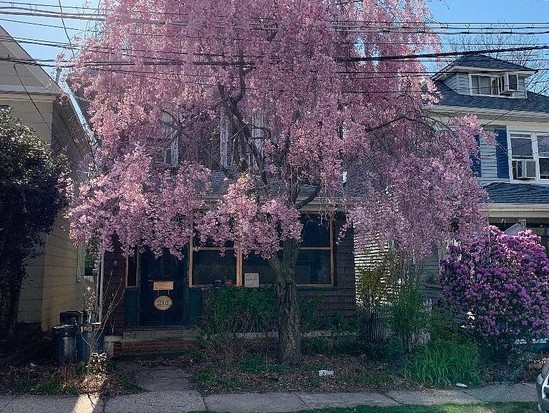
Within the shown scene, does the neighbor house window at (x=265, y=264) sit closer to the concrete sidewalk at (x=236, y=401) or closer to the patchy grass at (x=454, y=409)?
the concrete sidewalk at (x=236, y=401)

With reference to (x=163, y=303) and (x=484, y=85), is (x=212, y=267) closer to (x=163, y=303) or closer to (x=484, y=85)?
(x=163, y=303)

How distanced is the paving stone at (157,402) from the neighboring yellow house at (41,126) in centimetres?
444

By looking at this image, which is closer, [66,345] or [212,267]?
[66,345]

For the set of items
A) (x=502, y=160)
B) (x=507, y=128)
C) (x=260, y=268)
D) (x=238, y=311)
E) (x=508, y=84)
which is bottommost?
(x=238, y=311)

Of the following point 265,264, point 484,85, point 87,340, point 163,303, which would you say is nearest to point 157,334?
point 163,303

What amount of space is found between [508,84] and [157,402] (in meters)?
15.7

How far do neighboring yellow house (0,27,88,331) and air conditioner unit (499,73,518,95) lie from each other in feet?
44.2

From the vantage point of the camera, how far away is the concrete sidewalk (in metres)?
7.49

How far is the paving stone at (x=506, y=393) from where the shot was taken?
8.30m

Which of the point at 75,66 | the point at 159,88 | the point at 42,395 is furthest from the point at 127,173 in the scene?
the point at 42,395

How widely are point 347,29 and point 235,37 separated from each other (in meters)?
1.96

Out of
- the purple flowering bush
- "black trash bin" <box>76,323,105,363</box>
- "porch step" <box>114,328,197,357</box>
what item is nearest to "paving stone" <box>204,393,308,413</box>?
"black trash bin" <box>76,323,105,363</box>

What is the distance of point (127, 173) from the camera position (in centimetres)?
802

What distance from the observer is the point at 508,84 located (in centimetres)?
1839
